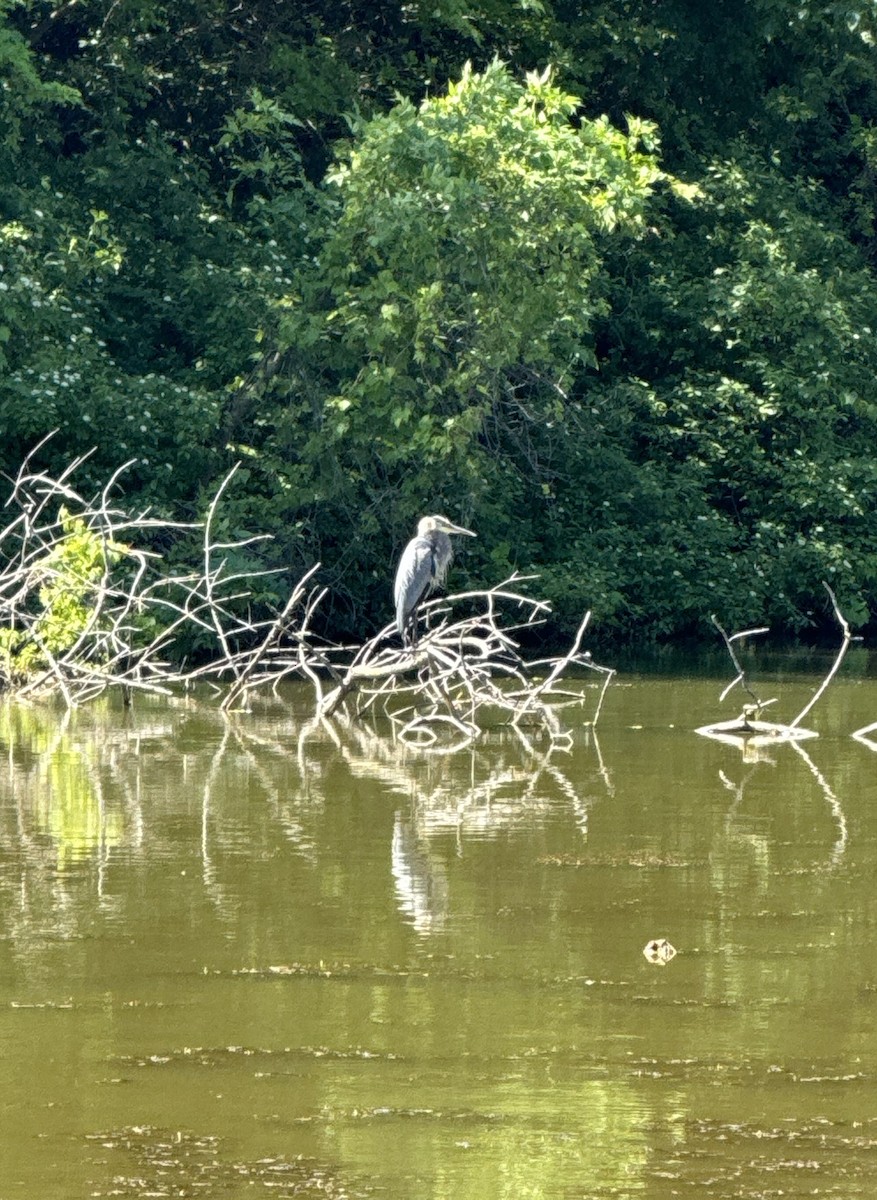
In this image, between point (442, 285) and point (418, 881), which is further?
point (442, 285)

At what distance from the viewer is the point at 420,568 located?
13.2 metres

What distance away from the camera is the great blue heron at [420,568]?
13.1m

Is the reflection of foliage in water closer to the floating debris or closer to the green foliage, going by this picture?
the green foliage

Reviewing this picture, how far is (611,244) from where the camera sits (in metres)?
19.6

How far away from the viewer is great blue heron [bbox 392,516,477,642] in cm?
1314

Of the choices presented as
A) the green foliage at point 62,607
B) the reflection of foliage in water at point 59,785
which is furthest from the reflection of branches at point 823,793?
the green foliage at point 62,607

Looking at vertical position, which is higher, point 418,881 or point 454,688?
point 454,688

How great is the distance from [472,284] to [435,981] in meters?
10.2

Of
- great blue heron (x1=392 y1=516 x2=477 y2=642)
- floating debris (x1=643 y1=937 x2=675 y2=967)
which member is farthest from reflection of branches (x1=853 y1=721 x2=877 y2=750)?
floating debris (x1=643 y1=937 x2=675 y2=967)

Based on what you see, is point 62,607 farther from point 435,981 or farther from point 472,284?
point 435,981

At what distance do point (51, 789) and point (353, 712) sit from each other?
12.6 feet

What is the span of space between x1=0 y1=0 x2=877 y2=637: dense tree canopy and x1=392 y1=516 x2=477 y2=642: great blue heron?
2.07 m

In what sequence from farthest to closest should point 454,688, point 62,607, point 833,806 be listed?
point 62,607, point 454,688, point 833,806

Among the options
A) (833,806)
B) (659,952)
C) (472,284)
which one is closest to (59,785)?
(833,806)
